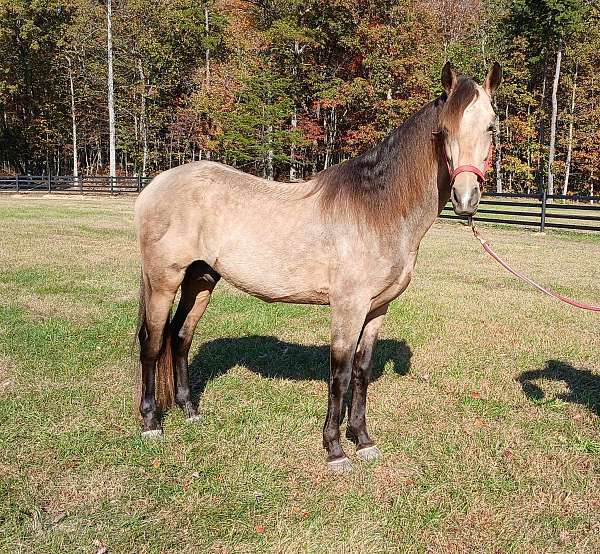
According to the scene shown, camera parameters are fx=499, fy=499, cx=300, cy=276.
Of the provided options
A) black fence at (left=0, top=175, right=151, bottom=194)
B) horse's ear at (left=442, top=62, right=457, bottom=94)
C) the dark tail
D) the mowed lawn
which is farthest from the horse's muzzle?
black fence at (left=0, top=175, right=151, bottom=194)

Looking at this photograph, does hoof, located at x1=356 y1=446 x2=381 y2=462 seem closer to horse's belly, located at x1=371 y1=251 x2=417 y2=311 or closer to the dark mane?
horse's belly, located at x1=371 y1=251 x2=417 y2=311

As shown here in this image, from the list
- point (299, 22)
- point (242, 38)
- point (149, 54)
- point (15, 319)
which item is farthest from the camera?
point (149, 54)

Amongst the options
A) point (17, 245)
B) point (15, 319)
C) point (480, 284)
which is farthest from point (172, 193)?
point (17, 245)

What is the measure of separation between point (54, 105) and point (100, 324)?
4385 centimetres

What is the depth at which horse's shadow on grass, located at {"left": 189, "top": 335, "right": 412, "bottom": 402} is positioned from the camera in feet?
17.3

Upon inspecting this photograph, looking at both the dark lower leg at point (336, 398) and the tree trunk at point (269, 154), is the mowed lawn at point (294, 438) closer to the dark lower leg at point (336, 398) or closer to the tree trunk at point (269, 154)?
the dark lower leg at point (336, 398)

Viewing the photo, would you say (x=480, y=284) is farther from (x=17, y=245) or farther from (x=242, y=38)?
(x=242, y=38)

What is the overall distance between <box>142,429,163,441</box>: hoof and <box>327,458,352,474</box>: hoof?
1.37m

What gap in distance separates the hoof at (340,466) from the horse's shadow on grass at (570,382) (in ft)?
7.49

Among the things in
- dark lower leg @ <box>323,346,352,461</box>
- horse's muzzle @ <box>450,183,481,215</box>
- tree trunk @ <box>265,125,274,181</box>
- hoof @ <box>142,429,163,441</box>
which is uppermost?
tree trunk @ <box>265,125,274,181</box>

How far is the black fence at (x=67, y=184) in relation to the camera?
108 feet

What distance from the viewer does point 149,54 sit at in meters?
39.4

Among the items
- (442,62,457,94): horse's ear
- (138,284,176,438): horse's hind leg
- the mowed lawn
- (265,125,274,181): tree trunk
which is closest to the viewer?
the mowed lawn

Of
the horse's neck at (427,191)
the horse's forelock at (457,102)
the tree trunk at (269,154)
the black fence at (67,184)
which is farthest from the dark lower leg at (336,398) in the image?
the black fence at (67,184)
